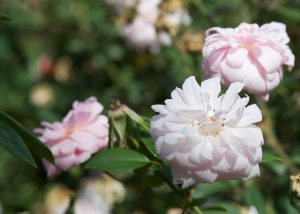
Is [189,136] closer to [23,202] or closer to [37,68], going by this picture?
[23,202]

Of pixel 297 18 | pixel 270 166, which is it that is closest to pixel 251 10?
pixel 297 18

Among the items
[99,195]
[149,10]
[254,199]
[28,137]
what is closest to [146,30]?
[149,10]

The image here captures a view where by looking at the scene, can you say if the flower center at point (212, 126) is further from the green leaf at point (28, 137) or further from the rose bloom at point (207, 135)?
the green leaf at point (28, 137)

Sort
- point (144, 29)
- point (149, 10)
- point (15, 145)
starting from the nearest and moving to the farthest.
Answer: point (15, 145) < point (149, 10) < point (144, 29)

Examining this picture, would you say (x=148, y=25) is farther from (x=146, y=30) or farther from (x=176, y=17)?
(x=176, y=17)

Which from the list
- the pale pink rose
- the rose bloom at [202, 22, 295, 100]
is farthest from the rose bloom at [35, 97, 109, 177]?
→ the pale pink rose

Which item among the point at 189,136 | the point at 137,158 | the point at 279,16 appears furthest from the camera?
the point at 279,16
